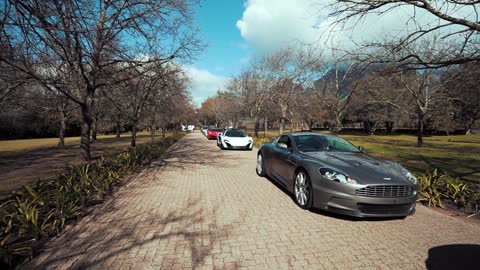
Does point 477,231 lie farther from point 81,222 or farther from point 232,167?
point 232,167

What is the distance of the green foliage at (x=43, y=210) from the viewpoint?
10.4ft

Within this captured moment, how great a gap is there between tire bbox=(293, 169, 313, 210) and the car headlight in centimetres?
38

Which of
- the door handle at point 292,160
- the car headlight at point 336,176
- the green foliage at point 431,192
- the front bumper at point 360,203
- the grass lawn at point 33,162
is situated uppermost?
the door handle at point 292,160

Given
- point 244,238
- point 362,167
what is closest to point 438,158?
point 362,167

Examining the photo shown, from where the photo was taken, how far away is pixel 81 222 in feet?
14.1

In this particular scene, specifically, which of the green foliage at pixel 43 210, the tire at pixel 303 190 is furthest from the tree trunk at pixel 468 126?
the green foliage at pixel 43 210

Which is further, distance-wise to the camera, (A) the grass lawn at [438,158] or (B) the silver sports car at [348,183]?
(A) the grass lawn at [438,158]

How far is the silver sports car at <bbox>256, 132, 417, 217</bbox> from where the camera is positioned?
13.2 ft

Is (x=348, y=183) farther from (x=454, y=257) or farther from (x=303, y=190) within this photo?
(x=454, y=257)

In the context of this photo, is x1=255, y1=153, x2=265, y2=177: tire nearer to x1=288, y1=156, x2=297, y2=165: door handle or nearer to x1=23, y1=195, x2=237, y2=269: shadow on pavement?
x1=288, y1=156, x2=297, y2=165: door handle

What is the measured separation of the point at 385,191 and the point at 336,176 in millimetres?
755

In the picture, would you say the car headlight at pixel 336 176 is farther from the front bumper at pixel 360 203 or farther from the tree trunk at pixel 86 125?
the tree trunk at pixel 86 125

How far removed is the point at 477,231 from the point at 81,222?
254 inches

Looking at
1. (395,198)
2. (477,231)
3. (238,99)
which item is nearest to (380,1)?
(395,198)
